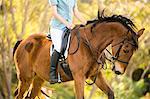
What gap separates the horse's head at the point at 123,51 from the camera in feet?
21.2

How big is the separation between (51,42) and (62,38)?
50cm

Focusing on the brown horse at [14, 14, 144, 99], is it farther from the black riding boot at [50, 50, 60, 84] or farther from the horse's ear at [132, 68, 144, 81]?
the horse's ear at [132, 68, 144, 81]

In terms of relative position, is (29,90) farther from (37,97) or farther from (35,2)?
(35,2)

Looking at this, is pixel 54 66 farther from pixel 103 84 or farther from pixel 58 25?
pixel 103 84

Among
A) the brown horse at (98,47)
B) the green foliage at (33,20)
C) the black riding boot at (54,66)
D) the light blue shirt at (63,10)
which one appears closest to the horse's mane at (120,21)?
the brown horse at (98,47)

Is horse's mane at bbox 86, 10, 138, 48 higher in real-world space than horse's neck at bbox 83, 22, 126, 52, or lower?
higher

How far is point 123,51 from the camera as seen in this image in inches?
255

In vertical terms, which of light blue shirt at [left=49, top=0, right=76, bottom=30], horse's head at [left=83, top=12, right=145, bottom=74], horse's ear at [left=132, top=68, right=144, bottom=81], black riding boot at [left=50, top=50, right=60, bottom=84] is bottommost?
horse's ear at [left=132, top=68, right=144, bottom=81]

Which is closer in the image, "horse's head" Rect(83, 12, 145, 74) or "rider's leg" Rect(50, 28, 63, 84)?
"horse's head" Rect(83, 12, 145, 74)

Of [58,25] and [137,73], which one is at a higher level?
[58,25]

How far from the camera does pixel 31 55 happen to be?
7852mm

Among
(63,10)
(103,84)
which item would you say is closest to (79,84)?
(103,84)

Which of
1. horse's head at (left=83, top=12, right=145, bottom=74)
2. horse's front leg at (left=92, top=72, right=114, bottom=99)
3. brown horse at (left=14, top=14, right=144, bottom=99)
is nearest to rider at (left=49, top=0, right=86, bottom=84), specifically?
brown horse at (left=14, top=14, right=144, bottom=99)

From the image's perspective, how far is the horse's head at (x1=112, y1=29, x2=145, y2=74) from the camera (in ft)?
21.2
